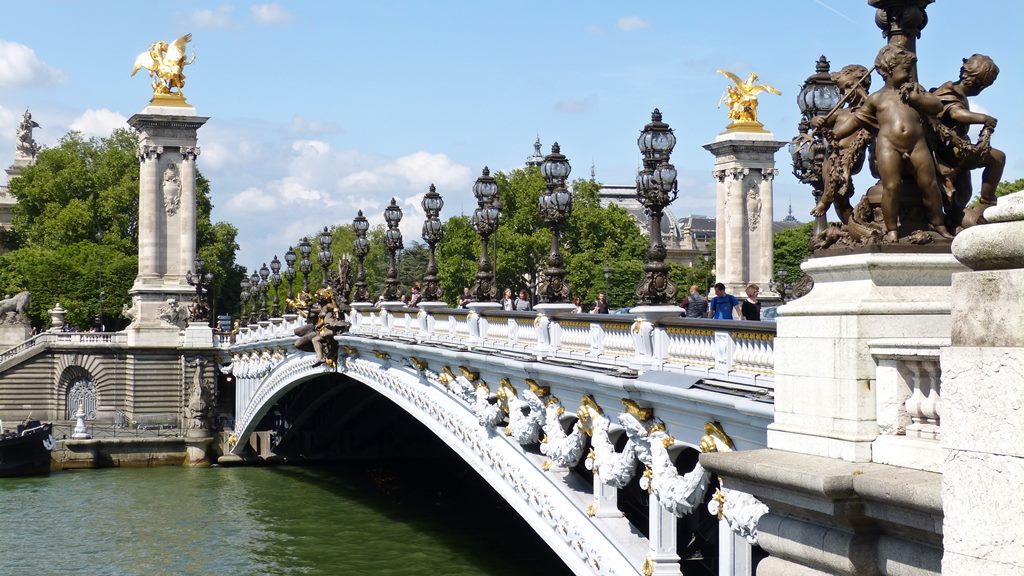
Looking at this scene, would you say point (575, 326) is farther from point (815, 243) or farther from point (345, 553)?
point (345, 553)

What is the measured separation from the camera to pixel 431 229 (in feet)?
90.2

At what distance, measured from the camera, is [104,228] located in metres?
81.3

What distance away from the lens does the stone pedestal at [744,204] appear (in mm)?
53000

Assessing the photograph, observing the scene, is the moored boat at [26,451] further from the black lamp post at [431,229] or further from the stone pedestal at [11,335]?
the black lamp post at [431,229]

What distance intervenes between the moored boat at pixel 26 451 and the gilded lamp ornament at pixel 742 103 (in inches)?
999

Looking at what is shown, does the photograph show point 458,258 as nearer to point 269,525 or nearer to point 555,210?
point 269,525

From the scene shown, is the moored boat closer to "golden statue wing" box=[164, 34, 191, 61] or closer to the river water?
the river water

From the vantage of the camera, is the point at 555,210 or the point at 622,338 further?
the point at 555,210

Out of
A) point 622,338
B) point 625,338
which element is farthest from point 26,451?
point 625,338

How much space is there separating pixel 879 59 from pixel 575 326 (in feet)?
30.8

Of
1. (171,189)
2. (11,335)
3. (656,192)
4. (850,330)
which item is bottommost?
(11,335)

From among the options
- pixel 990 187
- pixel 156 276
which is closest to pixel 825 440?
pixel 990 187

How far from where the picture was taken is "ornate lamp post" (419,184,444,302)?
27500 mm

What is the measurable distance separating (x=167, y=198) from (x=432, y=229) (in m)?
38.0
